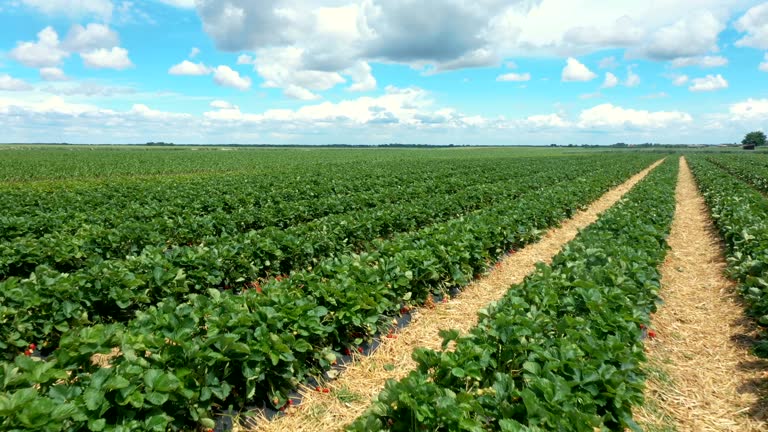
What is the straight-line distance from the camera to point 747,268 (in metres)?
7.82

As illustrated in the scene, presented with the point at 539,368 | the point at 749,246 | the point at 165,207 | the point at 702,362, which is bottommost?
the point at 702,362

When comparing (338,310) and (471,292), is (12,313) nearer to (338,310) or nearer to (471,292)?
(338,310)

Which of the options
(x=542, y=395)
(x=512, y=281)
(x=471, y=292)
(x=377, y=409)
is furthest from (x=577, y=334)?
(x=512, y=281)

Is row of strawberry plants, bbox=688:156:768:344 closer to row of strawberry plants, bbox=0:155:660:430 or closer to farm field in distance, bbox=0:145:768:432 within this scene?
farm field in distance, bbox=0:145:768:432

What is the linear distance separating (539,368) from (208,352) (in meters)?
2.73

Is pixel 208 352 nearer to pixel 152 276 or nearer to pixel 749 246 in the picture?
pixel 152 276

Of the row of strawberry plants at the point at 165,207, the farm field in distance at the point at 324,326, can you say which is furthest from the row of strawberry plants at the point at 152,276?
the row of strawberry plants at the point at 165,207

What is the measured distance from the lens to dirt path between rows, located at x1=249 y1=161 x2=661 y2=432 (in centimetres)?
427

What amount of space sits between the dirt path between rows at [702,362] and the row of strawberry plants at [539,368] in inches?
24.0

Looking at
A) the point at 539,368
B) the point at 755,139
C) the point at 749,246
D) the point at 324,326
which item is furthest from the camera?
the point at 755,139

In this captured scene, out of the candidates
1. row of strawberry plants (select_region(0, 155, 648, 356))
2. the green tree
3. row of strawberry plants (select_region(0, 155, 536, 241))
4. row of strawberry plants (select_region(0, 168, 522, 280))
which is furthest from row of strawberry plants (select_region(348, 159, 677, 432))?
the green tree

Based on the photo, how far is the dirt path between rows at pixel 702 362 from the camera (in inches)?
173

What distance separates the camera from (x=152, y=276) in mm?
6293

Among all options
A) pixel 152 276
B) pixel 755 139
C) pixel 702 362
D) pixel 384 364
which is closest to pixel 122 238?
pixel 152 276
